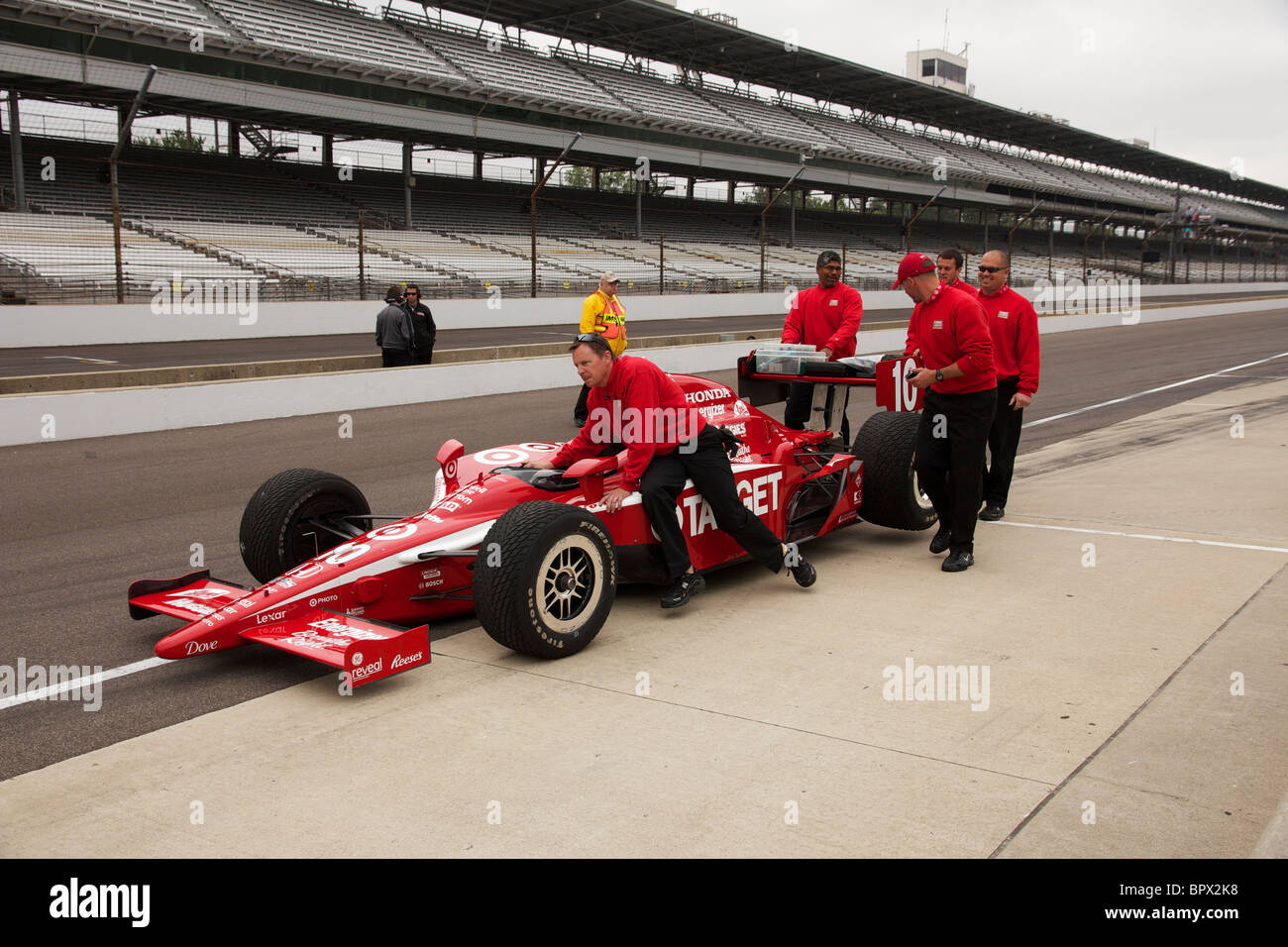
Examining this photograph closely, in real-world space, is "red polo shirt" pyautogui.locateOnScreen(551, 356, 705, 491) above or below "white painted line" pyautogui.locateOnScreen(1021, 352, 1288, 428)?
above

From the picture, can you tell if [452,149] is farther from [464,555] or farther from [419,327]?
[464,555]

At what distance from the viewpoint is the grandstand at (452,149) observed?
27594mm

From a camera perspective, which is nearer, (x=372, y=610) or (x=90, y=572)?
(x=372, y=610)

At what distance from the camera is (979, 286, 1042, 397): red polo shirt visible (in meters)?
7.35

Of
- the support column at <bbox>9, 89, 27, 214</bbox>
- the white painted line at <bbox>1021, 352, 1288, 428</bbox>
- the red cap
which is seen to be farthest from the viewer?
the support column at <bbox>9, 89, 27, 214</bbox>

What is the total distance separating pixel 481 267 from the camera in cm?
3384

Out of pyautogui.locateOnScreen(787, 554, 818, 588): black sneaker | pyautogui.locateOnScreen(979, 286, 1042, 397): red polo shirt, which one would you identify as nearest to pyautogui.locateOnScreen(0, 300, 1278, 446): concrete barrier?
pyautogui.locateOnScreen(787, 554, 818, 588): black sneaker

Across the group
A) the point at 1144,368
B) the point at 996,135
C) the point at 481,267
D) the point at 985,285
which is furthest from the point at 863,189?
the point at 985,285

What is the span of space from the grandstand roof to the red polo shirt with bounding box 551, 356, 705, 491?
42.4 meters

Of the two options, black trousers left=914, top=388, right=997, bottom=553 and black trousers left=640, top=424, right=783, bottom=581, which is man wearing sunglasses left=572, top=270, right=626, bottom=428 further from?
black trousers left=640, top=424, right=783, bottom=581

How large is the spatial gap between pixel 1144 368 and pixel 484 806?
62.8 ft

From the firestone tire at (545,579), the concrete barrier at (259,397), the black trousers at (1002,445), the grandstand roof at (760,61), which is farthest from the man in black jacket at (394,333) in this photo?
the grandstand roof at (760,61)

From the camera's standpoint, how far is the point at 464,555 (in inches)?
192
